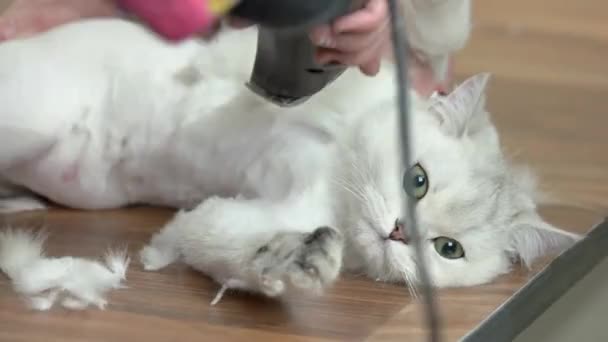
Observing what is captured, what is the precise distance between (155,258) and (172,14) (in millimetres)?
599

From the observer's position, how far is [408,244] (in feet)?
3.34

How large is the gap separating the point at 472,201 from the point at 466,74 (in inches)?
29.7

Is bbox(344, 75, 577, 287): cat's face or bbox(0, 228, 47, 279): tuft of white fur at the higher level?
bbox(344, 75, 577, 287): cat's face

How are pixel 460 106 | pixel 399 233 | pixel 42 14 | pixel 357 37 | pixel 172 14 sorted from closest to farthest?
pixel 172 14 < pixel 357 37 < pixel 399 233 < pixel 460 106 < pixel 42 14

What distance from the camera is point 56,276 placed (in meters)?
0.97

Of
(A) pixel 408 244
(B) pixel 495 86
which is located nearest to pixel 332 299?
(A) pixel 408 244

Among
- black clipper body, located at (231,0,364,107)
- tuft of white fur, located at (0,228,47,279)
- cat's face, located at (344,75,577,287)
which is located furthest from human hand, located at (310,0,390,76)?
tuft of white fur, located at (0,228,47,279)

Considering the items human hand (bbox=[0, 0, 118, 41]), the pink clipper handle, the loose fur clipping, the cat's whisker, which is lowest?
the loose fur clipping

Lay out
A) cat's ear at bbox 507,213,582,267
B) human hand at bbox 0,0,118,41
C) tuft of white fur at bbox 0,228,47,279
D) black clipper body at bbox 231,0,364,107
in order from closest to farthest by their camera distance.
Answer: black clipper body at bbox 231,0,364,107, tuft of white fur at bbox 0,228,47,279, cat's ear at bbox 507,213,582,267, human hand at bbox 0,0,118,41

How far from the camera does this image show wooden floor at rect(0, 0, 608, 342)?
93 cm

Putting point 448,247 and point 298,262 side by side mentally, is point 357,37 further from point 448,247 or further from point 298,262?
point 448,247

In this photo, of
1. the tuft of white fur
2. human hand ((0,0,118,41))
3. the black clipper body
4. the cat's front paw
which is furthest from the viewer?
human hand ((0,0,118,41))

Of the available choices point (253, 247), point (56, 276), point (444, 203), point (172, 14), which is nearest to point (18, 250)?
point (56, 276)

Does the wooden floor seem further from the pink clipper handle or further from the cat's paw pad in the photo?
the pink clipper handle
